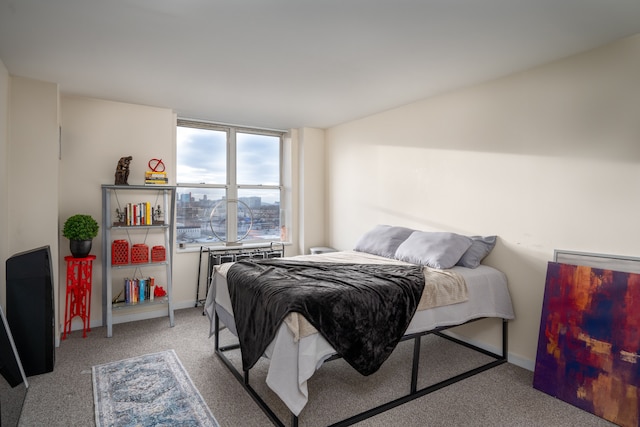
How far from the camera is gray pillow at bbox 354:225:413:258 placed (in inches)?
151

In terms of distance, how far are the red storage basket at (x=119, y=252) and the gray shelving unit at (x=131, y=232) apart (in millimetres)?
69

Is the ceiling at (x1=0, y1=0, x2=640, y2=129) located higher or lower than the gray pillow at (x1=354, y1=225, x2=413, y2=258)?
higher

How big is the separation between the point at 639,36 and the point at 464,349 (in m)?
2.82

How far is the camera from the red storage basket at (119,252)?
3.96m

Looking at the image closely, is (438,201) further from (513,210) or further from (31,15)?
(31,15)

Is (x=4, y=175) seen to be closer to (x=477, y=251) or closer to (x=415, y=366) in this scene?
(x=415, y=366)

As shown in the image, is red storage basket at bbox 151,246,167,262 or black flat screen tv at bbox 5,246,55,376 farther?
red storage basket at bbox 151,246,167,262

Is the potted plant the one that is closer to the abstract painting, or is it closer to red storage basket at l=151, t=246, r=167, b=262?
red storage basket at l=151, t=246, r=167, b=262

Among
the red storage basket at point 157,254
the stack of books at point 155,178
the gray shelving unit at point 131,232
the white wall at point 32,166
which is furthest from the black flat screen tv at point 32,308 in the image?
the stack of books at point 155,178

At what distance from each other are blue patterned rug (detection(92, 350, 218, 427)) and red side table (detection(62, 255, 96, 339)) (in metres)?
1.04

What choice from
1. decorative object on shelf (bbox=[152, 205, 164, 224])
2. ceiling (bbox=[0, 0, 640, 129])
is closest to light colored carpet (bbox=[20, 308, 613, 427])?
decorative object on shelf (bbox=[152, 205, 164, 224])

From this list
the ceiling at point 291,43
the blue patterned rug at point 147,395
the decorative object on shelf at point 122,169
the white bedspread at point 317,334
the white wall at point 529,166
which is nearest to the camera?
the white bedspread at point 317,334

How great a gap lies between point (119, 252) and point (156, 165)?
3.62 ft

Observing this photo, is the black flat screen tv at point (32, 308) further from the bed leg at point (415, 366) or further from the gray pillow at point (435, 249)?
the gray pillow at point (435, 249)
